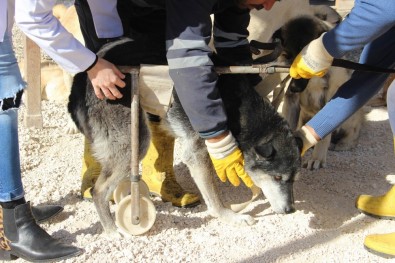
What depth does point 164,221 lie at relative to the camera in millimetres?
3523

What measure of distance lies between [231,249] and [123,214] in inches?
28.3

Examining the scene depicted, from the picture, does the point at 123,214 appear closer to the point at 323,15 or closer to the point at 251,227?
the point at 251,227

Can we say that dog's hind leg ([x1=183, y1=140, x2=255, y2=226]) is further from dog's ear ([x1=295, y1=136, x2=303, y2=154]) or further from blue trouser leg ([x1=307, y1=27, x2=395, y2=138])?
blue trouser leg ([x1=307, y1=27, x2=395, y2=138])

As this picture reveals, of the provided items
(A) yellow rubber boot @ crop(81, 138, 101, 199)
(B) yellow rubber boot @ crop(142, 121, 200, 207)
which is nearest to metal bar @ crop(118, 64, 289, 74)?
(B) yellow rubber boot @ crop(142, 121, 200, 207)

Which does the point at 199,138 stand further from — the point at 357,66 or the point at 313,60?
the point at 357,66

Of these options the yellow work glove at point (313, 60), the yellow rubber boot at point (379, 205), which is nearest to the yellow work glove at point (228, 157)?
the yellow work glove at point (313, 60)

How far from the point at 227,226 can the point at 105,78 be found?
4.52 ft

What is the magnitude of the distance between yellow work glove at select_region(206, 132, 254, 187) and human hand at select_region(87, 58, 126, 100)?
2.11 ft

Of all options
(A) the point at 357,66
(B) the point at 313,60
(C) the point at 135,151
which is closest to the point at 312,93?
(A) the point at 357,66

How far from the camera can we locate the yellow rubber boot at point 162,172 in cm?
381

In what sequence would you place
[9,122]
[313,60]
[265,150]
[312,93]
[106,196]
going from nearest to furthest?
[9,122], [313,60], [106,196], [265,150], [312,93]

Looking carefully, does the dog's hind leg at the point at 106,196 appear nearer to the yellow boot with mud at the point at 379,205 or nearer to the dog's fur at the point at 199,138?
the dog's fur at the point at 199,138

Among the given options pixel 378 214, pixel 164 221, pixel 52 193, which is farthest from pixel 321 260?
pixel 52 193

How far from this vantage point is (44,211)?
133 inches
